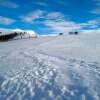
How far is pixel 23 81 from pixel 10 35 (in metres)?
36.0

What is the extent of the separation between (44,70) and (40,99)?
9.50 feet

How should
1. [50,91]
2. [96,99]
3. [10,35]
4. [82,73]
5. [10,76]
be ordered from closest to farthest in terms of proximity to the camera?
[96,99] → [50,91] → [82,73] → [10,76] → [10,35]

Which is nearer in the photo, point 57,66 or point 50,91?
point 50,91

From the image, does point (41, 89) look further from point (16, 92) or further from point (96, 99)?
point (96, 99)

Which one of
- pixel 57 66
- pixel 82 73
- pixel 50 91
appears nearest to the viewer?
pixel 50 91

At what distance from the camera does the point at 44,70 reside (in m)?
8.67

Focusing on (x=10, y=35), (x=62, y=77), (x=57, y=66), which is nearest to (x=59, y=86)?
(x=62, y=77)

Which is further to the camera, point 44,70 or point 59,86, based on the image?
point 44,70

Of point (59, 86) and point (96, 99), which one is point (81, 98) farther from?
point (59, 86)

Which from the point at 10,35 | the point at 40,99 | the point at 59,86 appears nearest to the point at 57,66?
the point at 59,86

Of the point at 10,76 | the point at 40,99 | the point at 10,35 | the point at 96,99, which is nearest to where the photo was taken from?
the point at 96,99

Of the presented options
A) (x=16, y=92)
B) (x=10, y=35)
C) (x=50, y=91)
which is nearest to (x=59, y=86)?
(x=50, y=91)

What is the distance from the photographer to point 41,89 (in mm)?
6527

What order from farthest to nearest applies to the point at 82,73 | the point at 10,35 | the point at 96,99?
the point at 10,35, the point at 82,73, the point at 96,99
